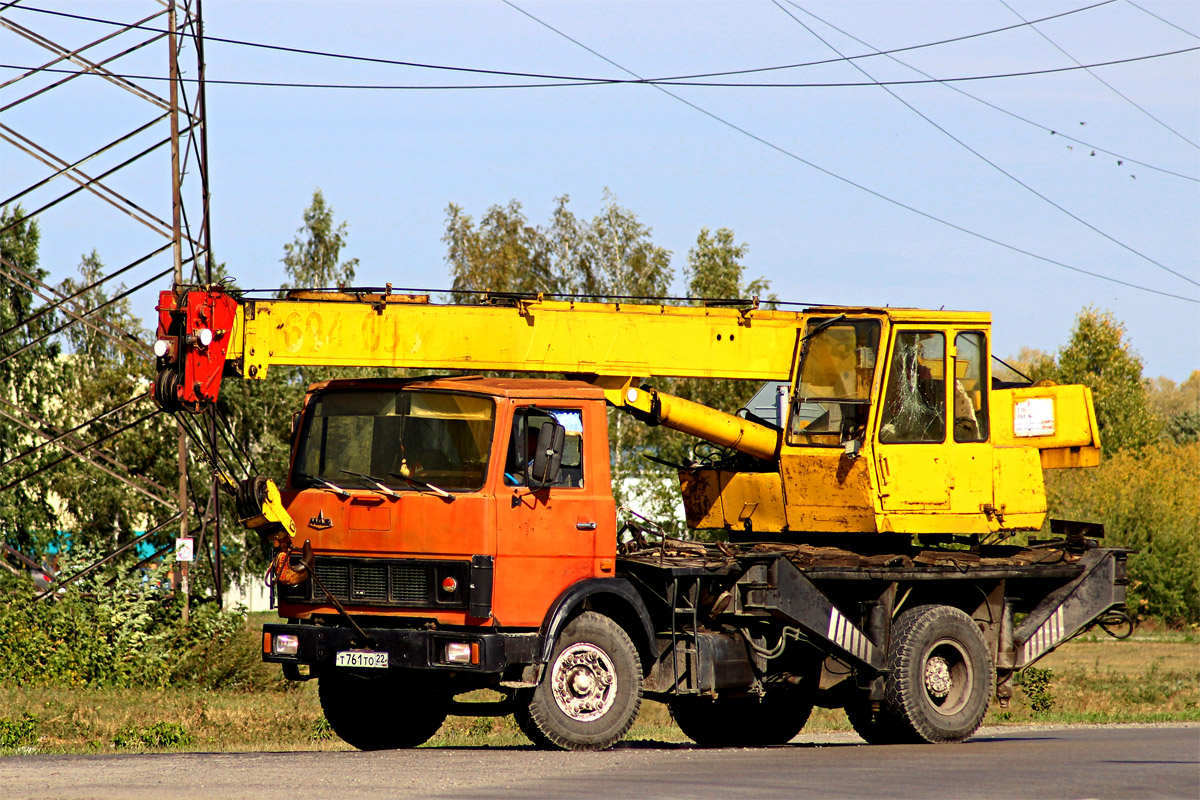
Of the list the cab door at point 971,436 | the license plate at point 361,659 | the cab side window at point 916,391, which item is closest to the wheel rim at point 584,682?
the license plate at point 361,659

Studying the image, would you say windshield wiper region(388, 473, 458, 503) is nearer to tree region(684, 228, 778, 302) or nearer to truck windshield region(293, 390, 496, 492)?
truck windshield region(293, 390, 496, 492)

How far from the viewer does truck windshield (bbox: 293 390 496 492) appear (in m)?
11.6

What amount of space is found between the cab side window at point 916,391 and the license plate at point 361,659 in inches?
199

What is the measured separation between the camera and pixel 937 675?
1382 cm

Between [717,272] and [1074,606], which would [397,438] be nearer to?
[1074,606]

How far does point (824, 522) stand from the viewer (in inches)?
545

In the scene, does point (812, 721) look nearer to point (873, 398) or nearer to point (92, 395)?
point (873, 398)

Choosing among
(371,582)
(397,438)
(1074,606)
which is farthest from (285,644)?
(1074,606)

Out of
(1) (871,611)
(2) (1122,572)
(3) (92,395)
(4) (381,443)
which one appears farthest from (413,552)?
(3) (92,395)

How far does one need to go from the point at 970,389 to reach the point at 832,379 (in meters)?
1.35

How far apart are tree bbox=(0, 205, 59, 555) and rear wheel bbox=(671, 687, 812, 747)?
22946mm

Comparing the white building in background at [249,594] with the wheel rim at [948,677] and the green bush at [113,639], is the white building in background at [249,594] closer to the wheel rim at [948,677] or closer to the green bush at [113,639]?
the green bush at [113,639]

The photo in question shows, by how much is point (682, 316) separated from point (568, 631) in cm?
342

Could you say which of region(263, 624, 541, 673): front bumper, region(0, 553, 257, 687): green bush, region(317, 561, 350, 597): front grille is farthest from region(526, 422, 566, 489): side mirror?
region(0, 553, 257, 687): green bush
